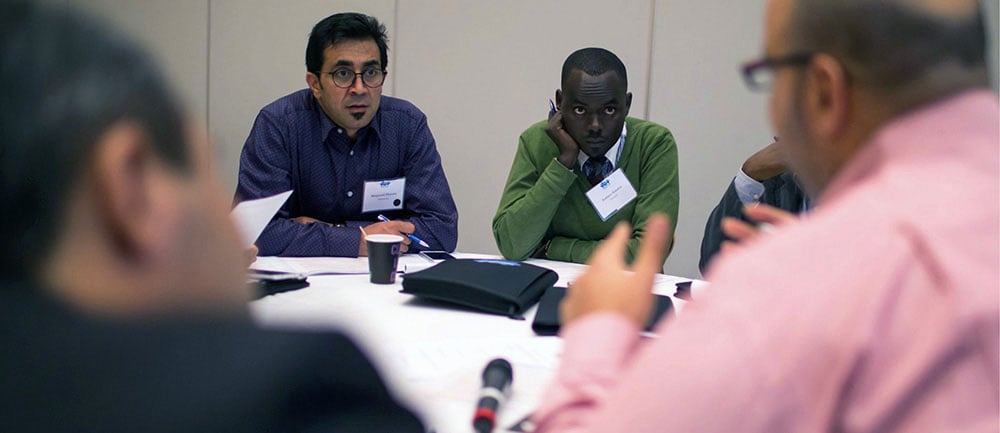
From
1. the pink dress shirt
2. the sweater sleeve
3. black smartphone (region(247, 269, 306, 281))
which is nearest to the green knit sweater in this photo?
the sweater sleeve

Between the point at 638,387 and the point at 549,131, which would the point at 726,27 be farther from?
the point at 638,387

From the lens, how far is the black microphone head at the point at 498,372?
121 cm

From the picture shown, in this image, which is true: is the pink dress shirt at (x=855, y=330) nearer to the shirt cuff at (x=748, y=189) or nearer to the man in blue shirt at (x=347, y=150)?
the shirt cuff at (x=748, y=189)

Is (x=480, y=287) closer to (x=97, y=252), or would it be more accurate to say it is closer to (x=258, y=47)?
(x=97, y=252)

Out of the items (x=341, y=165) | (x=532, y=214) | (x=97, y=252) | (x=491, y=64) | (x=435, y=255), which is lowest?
(x=435, y=255)

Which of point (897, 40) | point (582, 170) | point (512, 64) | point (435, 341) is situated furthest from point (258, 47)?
point (897, 40)

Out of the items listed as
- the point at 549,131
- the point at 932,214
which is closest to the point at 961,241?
the point at 932,214

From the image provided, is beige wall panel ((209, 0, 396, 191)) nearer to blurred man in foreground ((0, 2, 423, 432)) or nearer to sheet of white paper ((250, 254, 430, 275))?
sheet of white paper ((250, 254, 430, 275))

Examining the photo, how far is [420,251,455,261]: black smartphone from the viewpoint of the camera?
2.43m

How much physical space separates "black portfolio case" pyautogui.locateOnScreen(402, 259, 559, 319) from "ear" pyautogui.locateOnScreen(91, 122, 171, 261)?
1.33 metres

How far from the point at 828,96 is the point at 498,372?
0.66m

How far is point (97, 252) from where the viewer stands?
384 mm

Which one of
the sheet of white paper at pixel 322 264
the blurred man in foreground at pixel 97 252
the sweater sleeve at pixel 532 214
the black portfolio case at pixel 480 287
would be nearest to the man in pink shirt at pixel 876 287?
the blurred man in foreground at pixel 97 252

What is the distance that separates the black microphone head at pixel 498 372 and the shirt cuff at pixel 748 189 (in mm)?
1364
